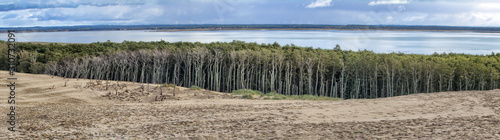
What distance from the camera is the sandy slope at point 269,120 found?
51.0 feet

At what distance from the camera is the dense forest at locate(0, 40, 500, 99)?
4406cm

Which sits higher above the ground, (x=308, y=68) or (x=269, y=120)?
(x=308, y=68)

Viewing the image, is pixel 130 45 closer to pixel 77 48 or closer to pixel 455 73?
pixel 77 48

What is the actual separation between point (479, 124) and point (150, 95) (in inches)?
840

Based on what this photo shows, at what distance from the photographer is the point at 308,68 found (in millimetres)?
52094

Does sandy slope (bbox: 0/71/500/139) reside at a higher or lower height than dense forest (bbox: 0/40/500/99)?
lower

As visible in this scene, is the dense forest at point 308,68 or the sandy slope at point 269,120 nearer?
the sandy slope at point 269,120

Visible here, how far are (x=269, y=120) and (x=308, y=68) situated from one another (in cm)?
3416

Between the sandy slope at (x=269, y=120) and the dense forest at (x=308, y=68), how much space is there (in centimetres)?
1816

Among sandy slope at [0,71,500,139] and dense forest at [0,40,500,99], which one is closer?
sandy slope at [0,71,500,139]

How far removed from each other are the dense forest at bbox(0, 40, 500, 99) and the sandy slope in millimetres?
18158

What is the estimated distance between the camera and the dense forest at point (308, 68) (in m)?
44.1

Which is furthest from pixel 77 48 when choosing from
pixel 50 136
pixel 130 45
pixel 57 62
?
pixel 50 136

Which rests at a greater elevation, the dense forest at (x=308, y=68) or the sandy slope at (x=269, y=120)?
the dense forest at (x=308, y=68)
